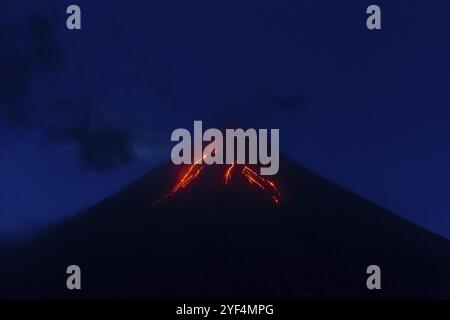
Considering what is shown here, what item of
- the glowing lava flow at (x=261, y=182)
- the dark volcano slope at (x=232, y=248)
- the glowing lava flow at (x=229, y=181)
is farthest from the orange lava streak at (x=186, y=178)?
the glowing lava flow at (x=261, y=182)

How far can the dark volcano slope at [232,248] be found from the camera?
→ 41562 mm

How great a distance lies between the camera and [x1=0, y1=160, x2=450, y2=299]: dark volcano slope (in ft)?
136

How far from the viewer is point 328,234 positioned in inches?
1955

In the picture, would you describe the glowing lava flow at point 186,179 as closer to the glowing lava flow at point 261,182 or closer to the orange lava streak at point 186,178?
the orange lava streak at point 186,178

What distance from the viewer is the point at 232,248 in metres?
47.2

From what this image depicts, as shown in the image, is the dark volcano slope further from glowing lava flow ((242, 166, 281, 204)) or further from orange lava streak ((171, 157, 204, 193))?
orange lava streak ((171, 157, 204, 193))

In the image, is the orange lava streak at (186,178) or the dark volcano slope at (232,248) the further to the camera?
the orange lava streak at (186,178)
